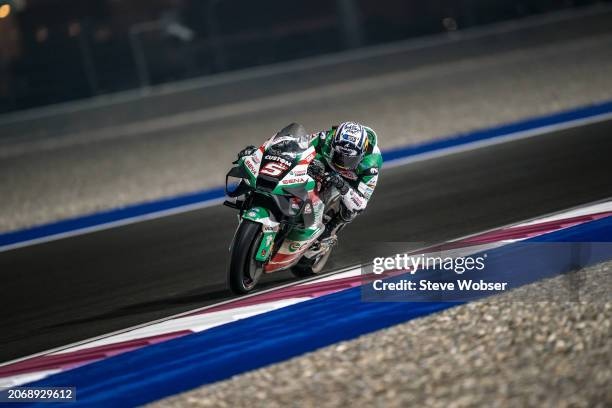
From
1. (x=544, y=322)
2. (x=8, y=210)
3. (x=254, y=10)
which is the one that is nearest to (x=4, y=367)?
(x=544, y=322)

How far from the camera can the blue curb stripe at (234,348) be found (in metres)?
5.34

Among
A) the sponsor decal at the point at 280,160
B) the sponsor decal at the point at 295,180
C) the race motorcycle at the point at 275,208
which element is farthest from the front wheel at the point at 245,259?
the sponsor decal at the point at 280,160

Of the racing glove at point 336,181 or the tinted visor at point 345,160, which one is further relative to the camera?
the tinted visor at point 345,160

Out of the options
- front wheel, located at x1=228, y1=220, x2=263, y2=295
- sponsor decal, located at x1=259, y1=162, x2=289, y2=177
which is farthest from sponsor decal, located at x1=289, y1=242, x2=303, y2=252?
sponsor decal, located at x1=259, y1=162, x2=289, y2=177

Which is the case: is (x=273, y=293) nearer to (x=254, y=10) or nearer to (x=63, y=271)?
(x=63, y=271)

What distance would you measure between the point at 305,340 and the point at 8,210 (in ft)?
28.1

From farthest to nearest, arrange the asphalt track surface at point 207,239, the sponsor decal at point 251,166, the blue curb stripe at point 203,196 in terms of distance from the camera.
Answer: the blue curb stripe at point 203,196 → the asphalt track surface at point 207,239 → the sponsor decal at point 251,166

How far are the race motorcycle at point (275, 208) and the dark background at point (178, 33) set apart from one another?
13.2 metres

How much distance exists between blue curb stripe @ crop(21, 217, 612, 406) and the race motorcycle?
440 millimetres

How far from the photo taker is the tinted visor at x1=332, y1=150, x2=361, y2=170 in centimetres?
695

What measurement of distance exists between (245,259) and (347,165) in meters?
1.26

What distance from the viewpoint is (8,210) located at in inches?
510

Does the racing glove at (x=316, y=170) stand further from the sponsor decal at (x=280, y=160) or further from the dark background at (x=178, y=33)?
the dark background at (x=178, y=33)

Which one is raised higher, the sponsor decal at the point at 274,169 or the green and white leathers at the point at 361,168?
the sponsor decal at the point at 274,169
